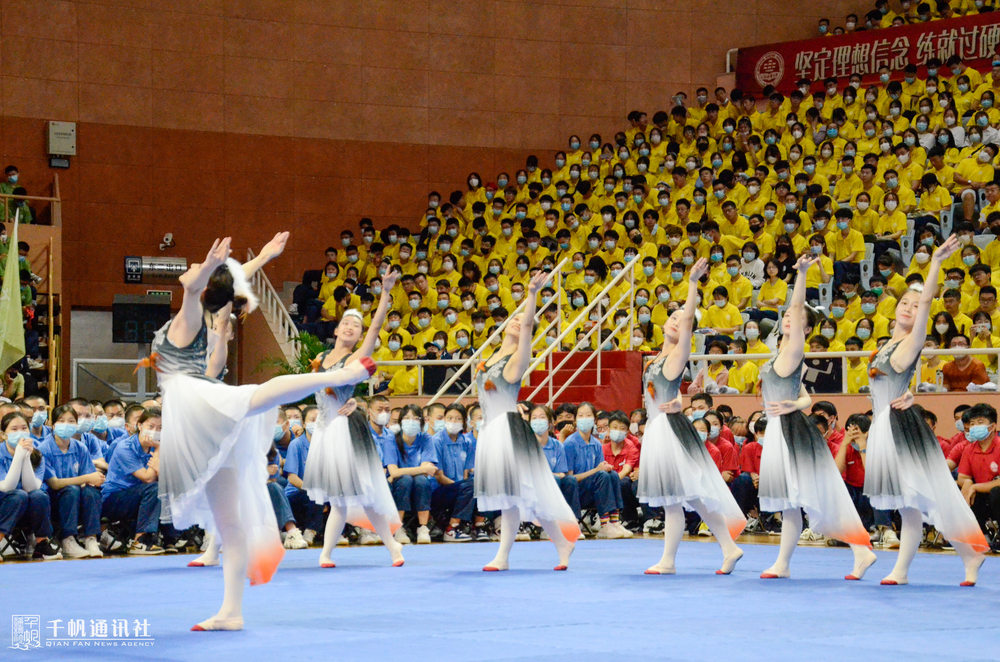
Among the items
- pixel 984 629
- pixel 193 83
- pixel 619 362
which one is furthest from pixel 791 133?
pixel 984 629

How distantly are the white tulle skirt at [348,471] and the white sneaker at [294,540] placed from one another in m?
1.69

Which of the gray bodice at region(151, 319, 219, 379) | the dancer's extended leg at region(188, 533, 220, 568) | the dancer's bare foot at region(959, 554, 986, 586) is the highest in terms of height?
the gray bodice at region(151, 319, 219, 379)

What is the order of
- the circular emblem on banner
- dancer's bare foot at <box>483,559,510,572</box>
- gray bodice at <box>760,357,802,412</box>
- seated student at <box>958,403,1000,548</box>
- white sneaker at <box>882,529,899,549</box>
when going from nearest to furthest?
gray bodice at <box>760,357,802,412</box> < dancer's bare foot at <box>483,559,510,572</box> < seated student at <box>958,403,1000,548</box> < white sneaker at <box>882,529,899,549</box> < the circular emblem on banner

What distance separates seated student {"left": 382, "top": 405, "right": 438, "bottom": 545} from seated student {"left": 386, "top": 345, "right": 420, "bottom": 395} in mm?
4027

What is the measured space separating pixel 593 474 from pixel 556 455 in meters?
0.40

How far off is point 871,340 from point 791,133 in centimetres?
584

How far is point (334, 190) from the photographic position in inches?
834

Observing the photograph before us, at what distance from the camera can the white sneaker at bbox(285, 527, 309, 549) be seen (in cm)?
1067

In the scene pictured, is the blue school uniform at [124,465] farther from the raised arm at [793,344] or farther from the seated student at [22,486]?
the raised arm at [793,344]

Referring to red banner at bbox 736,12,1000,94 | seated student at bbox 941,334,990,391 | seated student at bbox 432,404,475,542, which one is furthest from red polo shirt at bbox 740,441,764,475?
red banner at bbox 736,12,1000,94

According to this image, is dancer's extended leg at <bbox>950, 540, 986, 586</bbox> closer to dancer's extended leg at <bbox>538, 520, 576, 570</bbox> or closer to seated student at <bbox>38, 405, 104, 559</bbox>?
dancer's extended leg at <bbox>538, 520, 576, 570</bbox>

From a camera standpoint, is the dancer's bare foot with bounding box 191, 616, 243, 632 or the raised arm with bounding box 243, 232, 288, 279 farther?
the raised arm with bounding box 243, 232, 288, 279

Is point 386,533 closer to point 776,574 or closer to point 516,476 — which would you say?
point 516,476

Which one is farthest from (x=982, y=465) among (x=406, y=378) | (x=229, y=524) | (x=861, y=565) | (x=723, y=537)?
(x=406, y=378)
